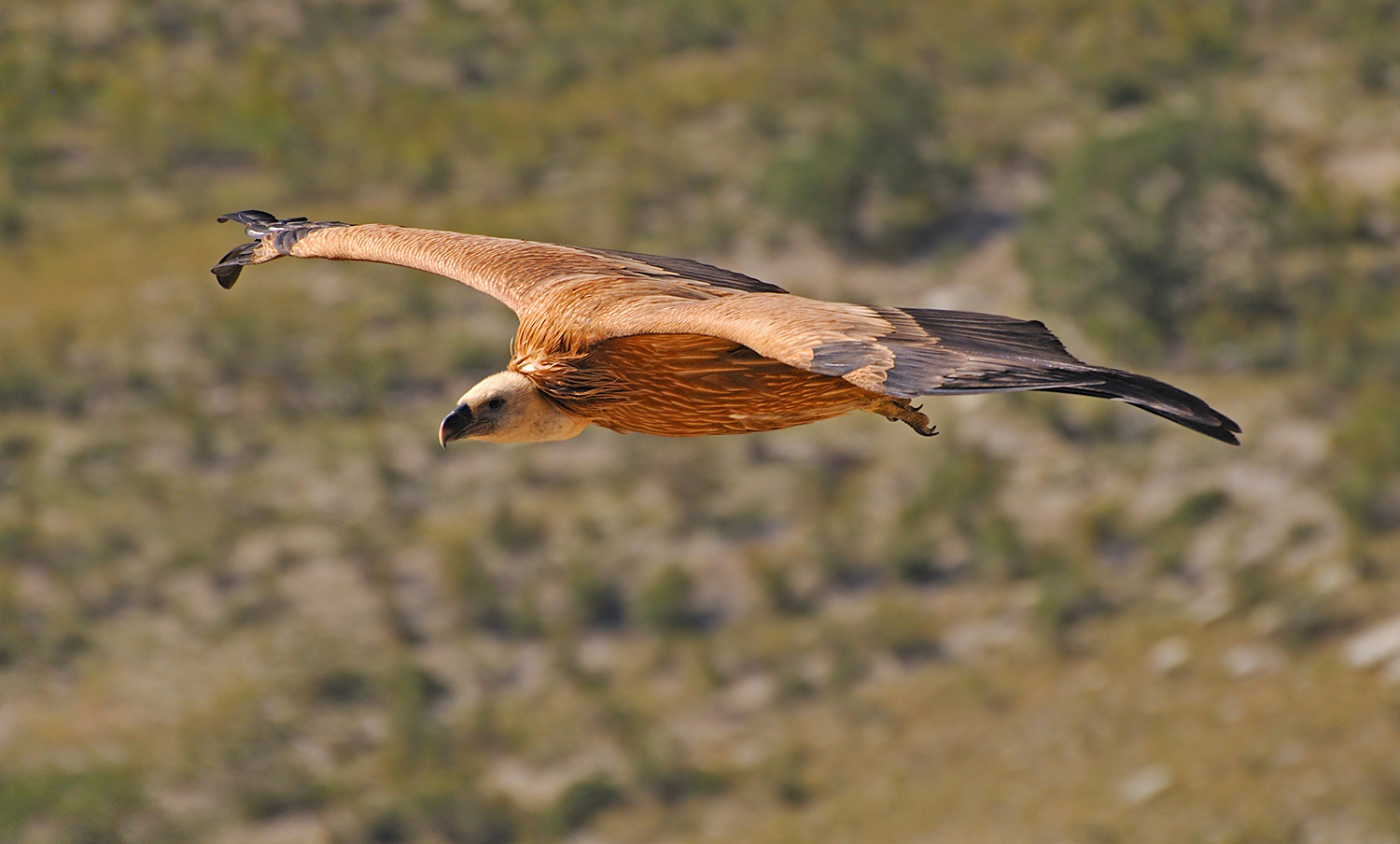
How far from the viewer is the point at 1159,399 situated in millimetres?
7188

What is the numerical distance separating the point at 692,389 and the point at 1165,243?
29514mm

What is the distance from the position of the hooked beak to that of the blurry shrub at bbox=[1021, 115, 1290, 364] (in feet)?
89.7

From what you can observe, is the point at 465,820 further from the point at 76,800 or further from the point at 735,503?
the point at 735,503

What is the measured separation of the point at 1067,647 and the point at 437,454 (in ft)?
36.3

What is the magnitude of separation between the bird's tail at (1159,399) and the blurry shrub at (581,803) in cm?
2155

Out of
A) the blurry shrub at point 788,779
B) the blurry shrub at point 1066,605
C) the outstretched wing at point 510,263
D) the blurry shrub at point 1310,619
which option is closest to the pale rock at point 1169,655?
the blurry shrub at point 1066,605

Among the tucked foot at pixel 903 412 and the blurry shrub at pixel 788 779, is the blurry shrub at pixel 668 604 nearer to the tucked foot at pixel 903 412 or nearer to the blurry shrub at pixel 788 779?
the blurry shrub at pixel 788 779

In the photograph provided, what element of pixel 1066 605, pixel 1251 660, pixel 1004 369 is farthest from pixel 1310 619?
pixel 1004 369

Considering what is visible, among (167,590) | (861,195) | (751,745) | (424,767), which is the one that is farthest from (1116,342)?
(167,590)

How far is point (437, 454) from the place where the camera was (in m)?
33.5

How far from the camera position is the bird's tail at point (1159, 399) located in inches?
280

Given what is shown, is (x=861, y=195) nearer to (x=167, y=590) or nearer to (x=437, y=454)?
(x=437, y=454)

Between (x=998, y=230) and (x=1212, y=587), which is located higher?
(x=998, y=230)

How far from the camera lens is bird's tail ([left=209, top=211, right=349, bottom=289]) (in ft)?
37.4
